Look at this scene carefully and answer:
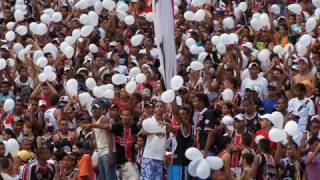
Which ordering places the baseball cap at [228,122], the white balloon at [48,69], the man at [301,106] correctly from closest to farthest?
1. the baseball cap at [228,122]
2. the man at [301,106]
3. the white balloon at [48,69]

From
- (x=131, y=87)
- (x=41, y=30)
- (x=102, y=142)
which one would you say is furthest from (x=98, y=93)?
(x=41, y=30)

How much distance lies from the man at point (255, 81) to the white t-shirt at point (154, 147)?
7.63ft

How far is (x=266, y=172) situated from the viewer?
13.6 meters

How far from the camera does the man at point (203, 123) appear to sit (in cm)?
1456

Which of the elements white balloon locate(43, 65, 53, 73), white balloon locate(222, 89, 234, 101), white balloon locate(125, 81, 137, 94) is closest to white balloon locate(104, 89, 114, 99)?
white balloon locate(125, 81, 137, 94)

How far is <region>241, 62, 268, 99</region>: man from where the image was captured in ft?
55.3

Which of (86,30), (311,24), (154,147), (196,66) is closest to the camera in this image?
(154,147)

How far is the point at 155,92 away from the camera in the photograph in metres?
17.0

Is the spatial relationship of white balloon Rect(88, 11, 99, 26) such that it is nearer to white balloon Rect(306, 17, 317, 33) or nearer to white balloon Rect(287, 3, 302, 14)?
white balloon Rect(287, 3, 302, 14)

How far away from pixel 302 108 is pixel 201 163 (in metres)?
2.82

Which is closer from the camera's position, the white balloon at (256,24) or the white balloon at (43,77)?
the white balloon at (43,77)

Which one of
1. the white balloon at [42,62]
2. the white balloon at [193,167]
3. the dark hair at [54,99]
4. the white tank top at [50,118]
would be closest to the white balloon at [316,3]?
the white balloon at [42,62]

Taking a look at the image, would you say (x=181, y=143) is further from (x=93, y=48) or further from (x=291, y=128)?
(x=93, y=48)

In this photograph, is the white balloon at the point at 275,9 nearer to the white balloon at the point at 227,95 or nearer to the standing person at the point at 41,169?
the white balloon at the point at 227,95
